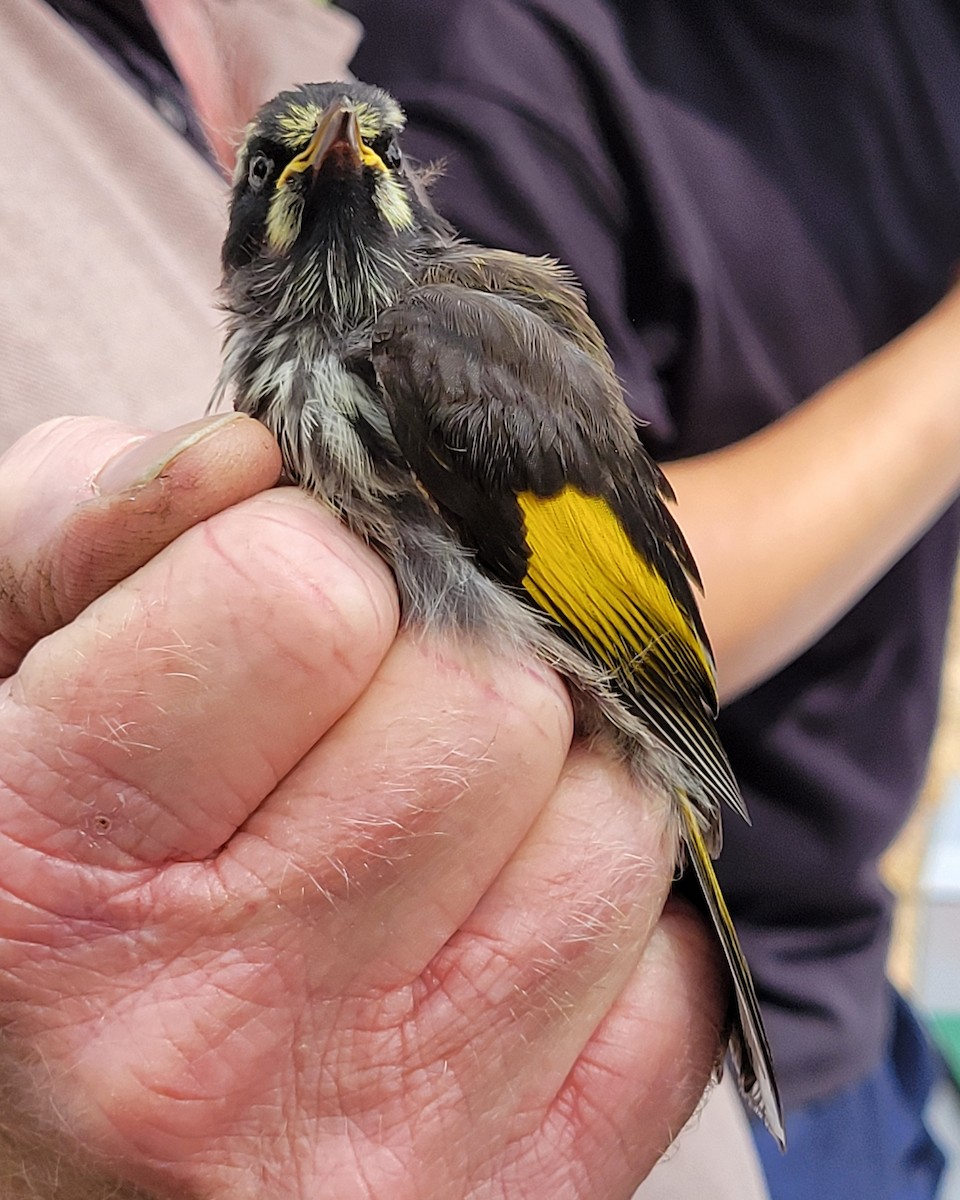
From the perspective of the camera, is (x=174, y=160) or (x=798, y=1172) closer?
(x=174, y=160)

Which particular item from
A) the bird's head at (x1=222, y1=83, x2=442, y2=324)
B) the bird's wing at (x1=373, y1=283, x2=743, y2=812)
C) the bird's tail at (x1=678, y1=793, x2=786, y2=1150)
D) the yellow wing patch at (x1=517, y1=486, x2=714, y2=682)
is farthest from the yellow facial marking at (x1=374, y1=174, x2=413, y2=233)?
the bird's tail at (x1=678, y1=793, x2=786, y2=1150)

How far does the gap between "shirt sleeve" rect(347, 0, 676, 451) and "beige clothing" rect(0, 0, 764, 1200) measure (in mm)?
154

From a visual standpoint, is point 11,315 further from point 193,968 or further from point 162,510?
point 193,968

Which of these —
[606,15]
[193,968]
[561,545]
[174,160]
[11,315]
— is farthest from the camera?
[606,15]

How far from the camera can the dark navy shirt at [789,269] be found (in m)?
1.28

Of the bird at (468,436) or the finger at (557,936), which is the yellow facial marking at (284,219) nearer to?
the bird at (468,436)

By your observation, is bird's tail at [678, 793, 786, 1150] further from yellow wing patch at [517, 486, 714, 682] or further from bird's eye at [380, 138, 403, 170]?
bird's eye at [380, 138, 403, 170]

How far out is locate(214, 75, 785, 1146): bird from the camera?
0.65 meters

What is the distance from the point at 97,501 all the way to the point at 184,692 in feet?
0.40

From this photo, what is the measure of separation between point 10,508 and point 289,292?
282mm

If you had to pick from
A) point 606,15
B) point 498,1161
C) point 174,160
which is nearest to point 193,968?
point 498,1161

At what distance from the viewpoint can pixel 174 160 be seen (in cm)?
104

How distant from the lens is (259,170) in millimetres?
829

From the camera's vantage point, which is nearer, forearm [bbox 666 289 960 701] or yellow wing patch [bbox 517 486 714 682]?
yellow wing patch [bbox 517 486 714 682]
